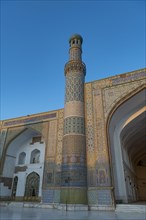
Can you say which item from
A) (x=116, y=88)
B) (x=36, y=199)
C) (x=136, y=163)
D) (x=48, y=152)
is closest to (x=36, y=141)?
(x=48, y=152)

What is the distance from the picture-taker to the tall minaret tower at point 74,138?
7438mm

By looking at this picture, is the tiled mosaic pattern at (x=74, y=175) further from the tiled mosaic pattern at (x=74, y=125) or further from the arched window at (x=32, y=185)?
the arched window at (x=32, y=185)

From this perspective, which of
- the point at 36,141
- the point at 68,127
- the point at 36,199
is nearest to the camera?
the point at 68,127

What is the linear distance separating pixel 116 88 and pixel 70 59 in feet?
12.0

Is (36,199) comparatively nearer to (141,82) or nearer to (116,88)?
(116,88)

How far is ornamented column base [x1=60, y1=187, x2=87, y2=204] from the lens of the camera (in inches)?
283

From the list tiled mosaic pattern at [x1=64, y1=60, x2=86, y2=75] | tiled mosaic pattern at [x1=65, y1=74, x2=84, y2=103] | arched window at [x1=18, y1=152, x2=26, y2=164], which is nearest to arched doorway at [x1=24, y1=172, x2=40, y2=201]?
arched window at [x1=18, y1=152, x2=26, y2=164]

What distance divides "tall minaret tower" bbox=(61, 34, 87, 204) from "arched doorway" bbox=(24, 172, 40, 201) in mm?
3696

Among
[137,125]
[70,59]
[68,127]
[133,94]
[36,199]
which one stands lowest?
[36,199]

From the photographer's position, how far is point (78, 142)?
27.1 ft

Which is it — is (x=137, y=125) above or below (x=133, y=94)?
below

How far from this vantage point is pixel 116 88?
935 centimetres

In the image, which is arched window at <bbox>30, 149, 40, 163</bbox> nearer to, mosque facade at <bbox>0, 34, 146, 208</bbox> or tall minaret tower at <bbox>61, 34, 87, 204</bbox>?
mosque facade at <bbox>0, 34, 146, 208</bbox>

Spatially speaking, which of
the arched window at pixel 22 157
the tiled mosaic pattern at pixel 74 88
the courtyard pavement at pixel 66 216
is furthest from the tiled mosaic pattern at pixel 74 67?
the courtyard pavement at pixel 66 216
